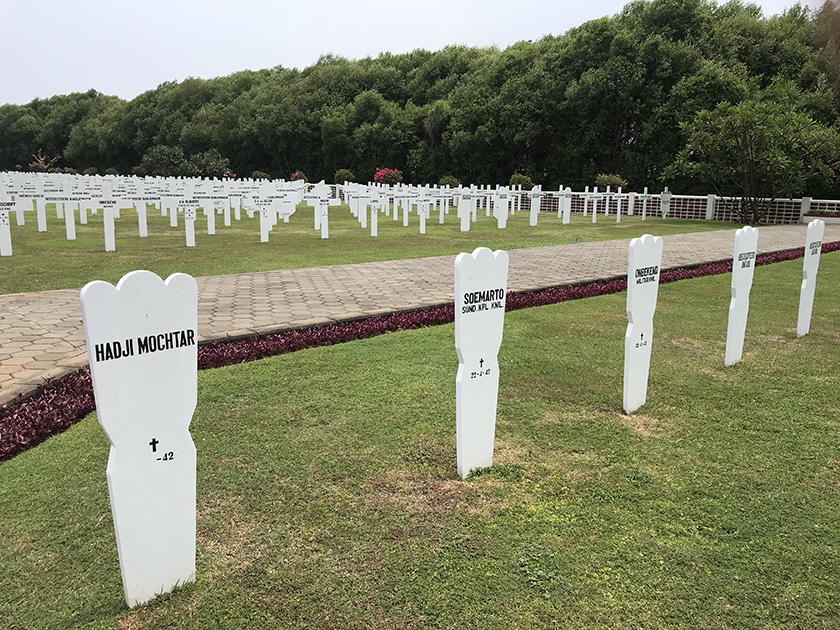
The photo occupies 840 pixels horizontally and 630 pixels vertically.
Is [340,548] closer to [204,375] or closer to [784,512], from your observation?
[784,512]

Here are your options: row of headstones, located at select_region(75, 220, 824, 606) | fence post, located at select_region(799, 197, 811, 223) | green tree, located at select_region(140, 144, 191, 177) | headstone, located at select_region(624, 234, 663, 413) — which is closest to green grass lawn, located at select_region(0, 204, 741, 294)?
fence post, located at select_region(799, 197, 811, 223)

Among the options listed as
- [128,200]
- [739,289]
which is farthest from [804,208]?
[128,200]

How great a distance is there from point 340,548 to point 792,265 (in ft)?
41.9

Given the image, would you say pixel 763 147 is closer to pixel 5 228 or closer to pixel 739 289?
pixel 739 289

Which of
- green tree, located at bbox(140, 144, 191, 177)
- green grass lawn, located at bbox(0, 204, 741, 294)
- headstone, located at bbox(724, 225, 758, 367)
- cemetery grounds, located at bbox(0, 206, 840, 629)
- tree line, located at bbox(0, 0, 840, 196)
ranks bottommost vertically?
cemetery grounds, located at bbox(0, 206, 840, 629)

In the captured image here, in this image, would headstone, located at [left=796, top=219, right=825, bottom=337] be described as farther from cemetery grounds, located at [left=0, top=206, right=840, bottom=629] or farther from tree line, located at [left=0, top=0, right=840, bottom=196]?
tree line, located at [left=0, top=0, right=840, bottom=196]

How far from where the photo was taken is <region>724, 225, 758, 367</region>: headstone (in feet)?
18.9

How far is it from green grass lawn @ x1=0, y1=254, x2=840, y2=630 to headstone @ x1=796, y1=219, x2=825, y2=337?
1.71m

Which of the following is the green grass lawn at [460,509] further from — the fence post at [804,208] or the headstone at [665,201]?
the headstone at [665,201]

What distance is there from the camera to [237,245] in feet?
48.5

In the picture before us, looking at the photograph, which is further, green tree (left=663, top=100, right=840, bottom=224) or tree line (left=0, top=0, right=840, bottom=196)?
tree line (left=0, top=0, right=840, bottom=196)

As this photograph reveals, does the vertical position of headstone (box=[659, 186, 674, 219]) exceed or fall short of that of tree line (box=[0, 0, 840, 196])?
it falls short

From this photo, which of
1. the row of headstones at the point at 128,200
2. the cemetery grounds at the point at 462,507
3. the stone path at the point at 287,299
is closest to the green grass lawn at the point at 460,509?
the cemetery grounds at the point at 462,507

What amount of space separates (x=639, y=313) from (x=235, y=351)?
343 cm
